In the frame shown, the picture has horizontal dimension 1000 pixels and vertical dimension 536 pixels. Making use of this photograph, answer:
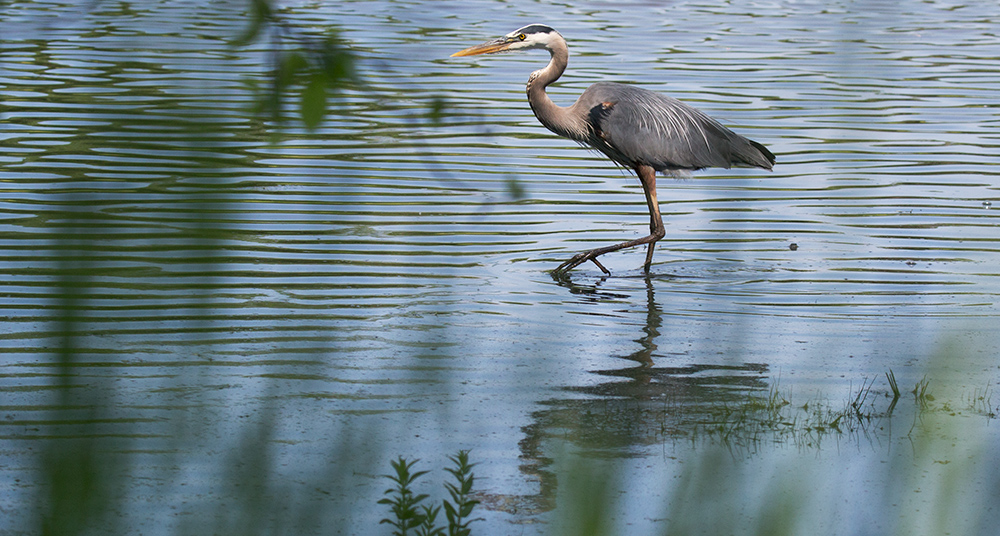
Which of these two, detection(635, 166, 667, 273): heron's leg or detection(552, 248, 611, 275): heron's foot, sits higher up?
detection(635, 166, 667, 273): heron's leg

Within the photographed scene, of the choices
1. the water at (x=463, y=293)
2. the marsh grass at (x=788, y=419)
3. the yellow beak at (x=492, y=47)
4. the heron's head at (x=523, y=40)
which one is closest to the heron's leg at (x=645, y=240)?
the water at (x=463, y=293)

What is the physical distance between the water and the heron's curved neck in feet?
2.22

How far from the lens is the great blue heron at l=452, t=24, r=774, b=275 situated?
761cm

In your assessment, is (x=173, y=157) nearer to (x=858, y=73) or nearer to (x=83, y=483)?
(x=83, y=483)

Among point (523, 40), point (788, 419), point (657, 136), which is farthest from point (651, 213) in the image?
point (788, 419)

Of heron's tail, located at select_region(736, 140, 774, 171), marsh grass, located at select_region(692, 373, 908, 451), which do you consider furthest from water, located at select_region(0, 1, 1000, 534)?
heron's tail, located at select_region(736, 140, 774, 171)

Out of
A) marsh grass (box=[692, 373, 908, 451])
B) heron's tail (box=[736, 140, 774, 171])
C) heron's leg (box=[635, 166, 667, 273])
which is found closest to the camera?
marsh grass (box=[692, 373, 908, 451])

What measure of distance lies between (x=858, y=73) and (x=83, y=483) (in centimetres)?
149

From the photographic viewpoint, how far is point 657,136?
25.0ft

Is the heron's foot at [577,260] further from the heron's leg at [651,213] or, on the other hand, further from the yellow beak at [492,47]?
the yellow beak at [492,47]

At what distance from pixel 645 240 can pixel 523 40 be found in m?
1.47

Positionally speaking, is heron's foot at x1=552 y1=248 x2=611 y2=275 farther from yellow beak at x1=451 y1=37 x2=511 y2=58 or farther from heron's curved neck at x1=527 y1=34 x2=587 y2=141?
yellow beak at x1=451 y1=37 x2=511 y2=58

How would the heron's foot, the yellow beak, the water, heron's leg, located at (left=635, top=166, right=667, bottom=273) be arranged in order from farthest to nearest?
1. the yellow beak
2. heron's leg, located at (left=635, top=166, right=667, bottom=273)
3. the heron's foot
4. the water

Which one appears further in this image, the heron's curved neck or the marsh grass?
the heron's curved neck
